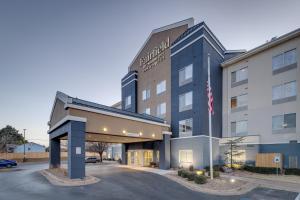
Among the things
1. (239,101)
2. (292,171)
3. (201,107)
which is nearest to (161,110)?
(201,107)

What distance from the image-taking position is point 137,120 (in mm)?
23672

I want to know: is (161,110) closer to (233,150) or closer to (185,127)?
(185,127)

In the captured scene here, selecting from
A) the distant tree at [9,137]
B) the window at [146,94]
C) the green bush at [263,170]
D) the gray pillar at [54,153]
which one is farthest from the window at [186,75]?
the distant tree at [9,137]

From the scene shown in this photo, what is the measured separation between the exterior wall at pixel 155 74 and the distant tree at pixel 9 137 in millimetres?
53759

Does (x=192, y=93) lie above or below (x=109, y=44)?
below

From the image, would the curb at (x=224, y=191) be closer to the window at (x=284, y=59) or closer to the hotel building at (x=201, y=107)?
the hotel building at (x=201, y=107)

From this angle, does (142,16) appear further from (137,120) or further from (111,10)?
(137,120)

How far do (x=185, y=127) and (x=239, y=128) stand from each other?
7476 millimetres

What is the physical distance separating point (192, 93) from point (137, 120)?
846 centimetres

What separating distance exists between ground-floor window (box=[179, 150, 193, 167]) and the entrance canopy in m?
3.48

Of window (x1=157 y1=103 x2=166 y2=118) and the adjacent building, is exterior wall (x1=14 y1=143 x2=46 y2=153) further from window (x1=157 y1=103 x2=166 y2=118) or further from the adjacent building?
the adjacent building

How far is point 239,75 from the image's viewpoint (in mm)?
28641

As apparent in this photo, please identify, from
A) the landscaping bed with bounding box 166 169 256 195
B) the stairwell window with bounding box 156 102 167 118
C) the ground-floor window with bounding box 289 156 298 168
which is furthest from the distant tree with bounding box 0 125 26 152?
the ground-floor window with bounding box 289 156 298 168

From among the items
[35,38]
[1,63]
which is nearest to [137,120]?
[35,38]
